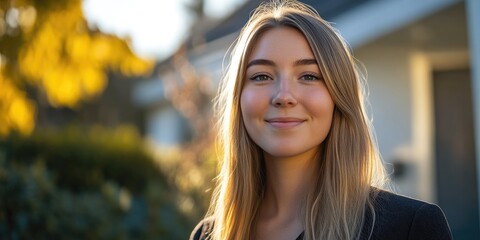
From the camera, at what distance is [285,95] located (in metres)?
2.90

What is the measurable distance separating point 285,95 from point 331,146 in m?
0.26

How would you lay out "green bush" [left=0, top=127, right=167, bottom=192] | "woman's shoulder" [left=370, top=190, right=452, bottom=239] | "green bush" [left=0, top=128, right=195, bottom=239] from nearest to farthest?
"woman's shoulder" [left=370, top=190, right=452, bottom=239] → "green bush" [left=0, top=128, right=195, bottom=239] → "green bush" [left=0, top=127, right=167, bottom=192]

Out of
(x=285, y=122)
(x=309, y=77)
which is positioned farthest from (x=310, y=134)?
(x=309, y=77)

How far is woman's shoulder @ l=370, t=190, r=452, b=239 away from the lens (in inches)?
104

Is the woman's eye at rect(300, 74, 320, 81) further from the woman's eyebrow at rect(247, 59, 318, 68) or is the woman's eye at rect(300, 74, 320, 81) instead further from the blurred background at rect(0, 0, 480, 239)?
the blurred background at rect(0, 0, 480, 239)

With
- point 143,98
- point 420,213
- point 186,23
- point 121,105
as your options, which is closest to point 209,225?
point 420,213

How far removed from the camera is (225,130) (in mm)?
3340

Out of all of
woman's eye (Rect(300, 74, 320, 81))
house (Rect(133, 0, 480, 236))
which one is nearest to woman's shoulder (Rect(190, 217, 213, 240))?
woman's eye (Rect(300, 74, 320, 81))

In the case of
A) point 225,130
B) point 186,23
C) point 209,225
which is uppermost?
point 186,23

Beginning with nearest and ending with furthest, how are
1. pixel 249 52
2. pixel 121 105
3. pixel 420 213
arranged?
pixel 420 213
pixel 249 52
pixel 121 105

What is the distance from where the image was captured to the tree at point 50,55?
26.5 ft

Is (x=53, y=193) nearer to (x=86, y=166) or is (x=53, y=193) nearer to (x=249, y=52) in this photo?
(x=86, y=166)

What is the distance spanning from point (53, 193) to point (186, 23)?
45.8 m

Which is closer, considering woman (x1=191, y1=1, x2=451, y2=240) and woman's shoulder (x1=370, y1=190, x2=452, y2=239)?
woman's shoulder (x1=370, y1=190, x2=452, y2=239)
